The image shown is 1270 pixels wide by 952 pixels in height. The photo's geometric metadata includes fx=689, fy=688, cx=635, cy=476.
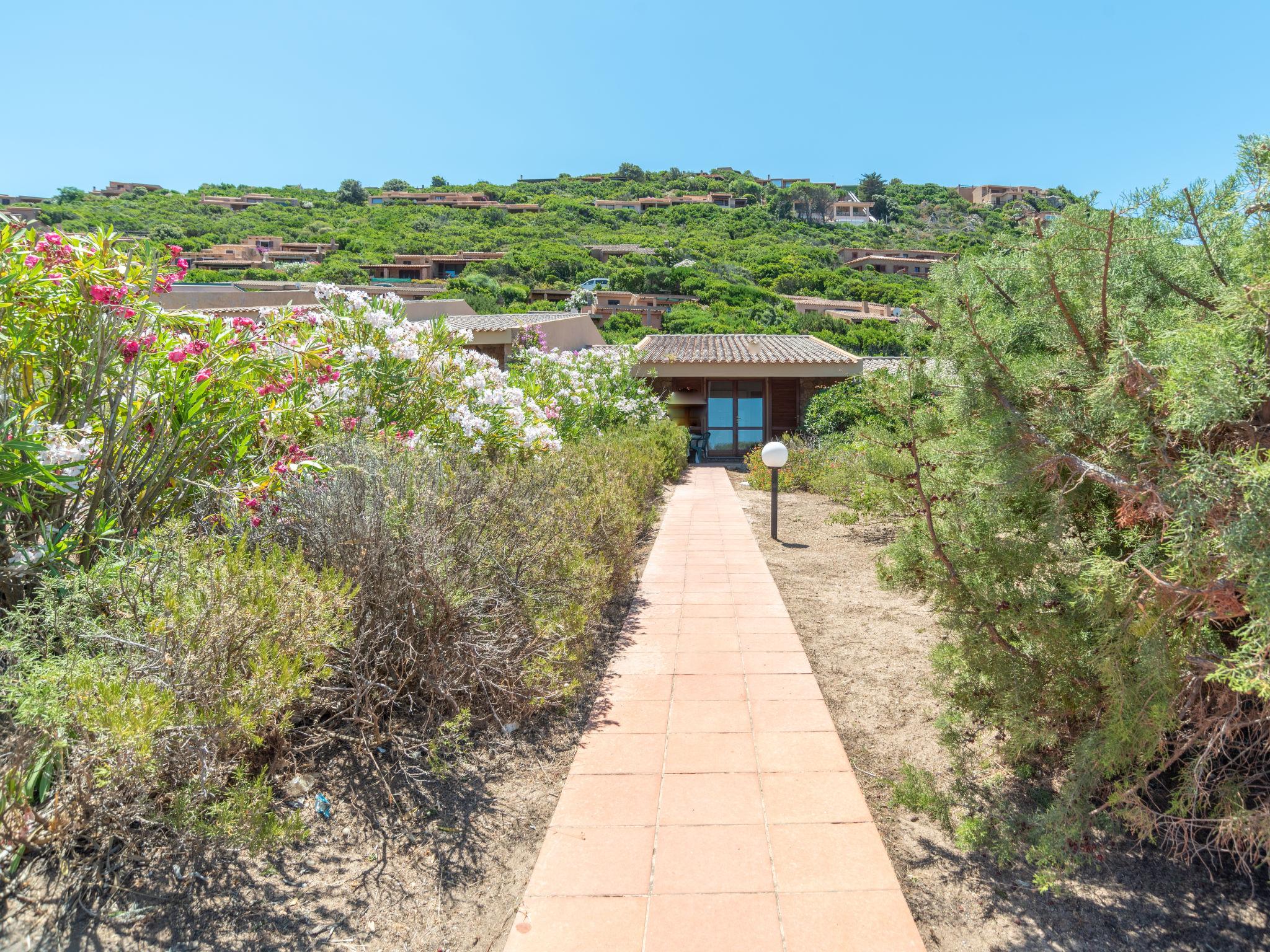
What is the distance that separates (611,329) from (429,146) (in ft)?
56.3

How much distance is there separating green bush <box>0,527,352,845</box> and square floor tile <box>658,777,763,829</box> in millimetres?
1531

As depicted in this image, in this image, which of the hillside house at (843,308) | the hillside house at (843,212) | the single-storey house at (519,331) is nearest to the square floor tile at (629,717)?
the single-storey house at (519,331)

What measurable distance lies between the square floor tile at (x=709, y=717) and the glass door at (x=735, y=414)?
53.8 ft

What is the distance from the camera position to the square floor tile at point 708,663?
15.2 feet

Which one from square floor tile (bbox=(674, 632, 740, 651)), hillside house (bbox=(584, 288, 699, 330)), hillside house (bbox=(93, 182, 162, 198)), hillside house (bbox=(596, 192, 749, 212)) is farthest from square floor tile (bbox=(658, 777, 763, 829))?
hillside house (bbox=(93, 182, 162, 198))

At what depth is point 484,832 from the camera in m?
2.90

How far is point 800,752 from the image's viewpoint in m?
3.53

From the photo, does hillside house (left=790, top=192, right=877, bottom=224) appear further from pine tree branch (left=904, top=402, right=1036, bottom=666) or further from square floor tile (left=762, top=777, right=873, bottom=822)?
square floor tile (left=762, top=777, right=873, bottom=822)

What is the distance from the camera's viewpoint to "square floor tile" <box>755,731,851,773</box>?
133 inches

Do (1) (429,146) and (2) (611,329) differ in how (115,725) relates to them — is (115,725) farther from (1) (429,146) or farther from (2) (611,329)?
(2) (611,329)

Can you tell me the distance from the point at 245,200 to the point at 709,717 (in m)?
95.8

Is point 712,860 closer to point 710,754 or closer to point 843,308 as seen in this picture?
point 710,754

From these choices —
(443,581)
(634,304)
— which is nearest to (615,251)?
(634,304)

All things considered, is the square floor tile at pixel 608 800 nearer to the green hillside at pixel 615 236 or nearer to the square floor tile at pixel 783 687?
the square floor tile at pixel 783 687
